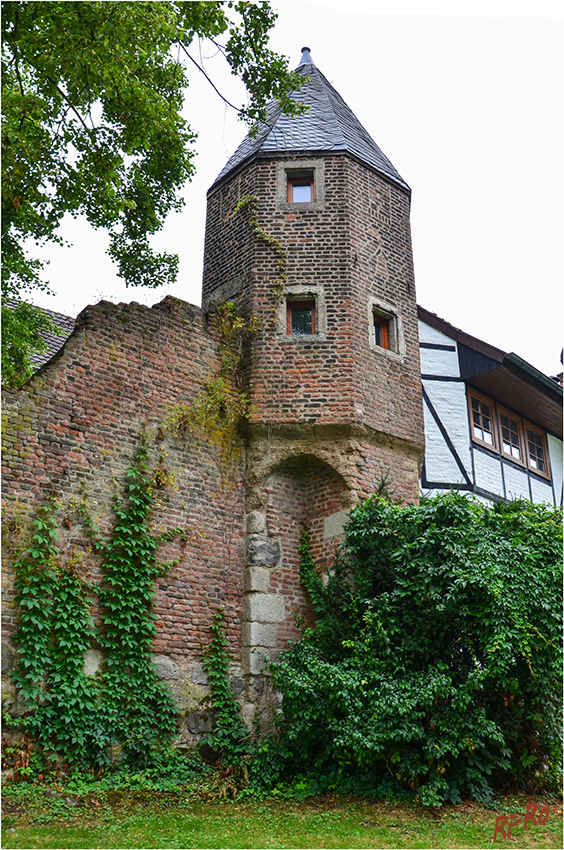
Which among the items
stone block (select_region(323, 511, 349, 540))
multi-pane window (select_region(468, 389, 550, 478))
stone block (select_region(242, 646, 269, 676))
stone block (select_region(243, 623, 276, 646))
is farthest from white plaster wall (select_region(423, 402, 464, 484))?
stone block (select_region(242, 646, 269, 676))

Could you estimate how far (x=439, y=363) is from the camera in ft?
52.0

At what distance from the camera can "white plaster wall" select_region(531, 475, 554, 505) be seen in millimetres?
16873

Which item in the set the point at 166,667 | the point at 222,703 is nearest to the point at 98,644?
the point at 166,667

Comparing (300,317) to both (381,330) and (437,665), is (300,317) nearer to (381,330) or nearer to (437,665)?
(381,330)

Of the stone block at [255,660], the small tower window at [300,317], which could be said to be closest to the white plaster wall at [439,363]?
the small tower window at [300,317]

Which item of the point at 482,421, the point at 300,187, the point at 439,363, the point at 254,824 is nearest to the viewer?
the point at 254,824

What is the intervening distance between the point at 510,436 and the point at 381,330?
6.03m

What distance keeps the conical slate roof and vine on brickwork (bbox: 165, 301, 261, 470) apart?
9.89ft

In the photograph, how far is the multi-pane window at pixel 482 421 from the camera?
15.7 m

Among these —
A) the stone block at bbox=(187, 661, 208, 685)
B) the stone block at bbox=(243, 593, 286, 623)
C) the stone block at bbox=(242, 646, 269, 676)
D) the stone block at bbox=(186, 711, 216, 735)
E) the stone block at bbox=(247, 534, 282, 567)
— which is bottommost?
the stone block at bbox=(186, 711, 216, 735)

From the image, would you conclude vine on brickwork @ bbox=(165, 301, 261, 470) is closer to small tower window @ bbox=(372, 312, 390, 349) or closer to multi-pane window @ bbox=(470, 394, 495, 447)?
small tower window @ bbox=(372, 312, 390, 349)

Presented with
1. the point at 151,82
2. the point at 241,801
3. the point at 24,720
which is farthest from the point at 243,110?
the point at 241,801

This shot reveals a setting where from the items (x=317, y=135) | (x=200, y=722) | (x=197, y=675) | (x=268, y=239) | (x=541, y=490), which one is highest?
(x=317, y=135)

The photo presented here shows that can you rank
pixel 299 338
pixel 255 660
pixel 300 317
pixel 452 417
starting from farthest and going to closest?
pixel 452 417, pixel 300 317, pixel 299 338, pixel 255 660
